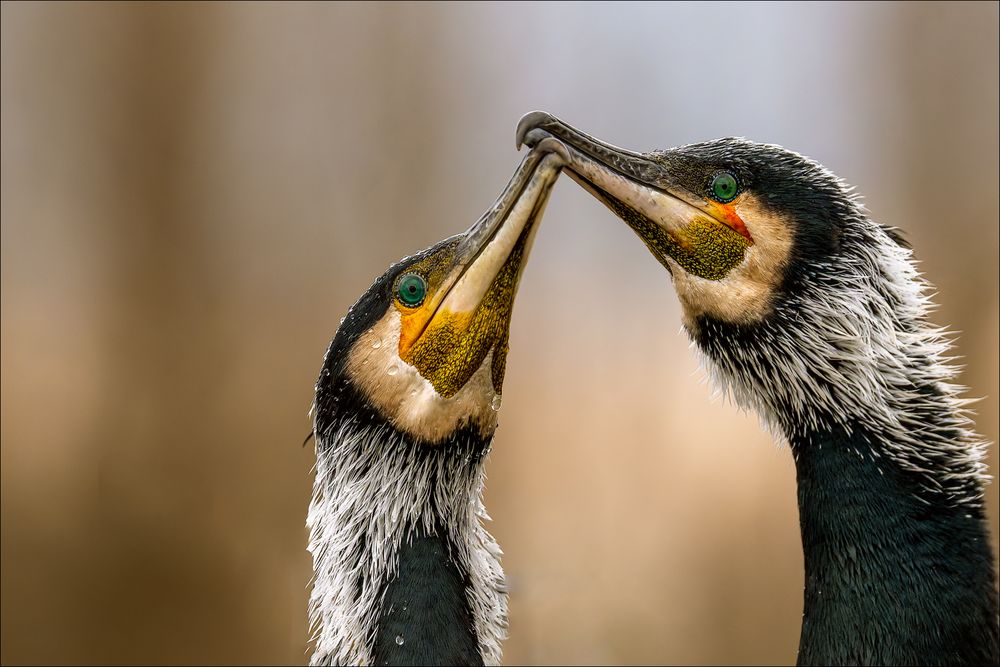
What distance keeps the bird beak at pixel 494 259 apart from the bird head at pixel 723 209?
0.16 ft

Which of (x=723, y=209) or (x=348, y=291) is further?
(x=348, y=291)

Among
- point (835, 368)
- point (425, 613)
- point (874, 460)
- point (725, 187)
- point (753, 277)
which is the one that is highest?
point (725, 187)

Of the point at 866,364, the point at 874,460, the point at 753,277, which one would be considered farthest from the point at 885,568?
the point at 753,277

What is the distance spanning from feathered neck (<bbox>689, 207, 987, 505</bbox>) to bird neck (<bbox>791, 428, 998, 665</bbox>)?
0.02m

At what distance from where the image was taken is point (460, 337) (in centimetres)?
126

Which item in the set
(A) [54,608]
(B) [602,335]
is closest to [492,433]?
(B) [602,335]

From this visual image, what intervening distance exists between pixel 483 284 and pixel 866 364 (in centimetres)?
54

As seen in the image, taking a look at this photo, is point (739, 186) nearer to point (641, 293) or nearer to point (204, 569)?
point (641, 293)

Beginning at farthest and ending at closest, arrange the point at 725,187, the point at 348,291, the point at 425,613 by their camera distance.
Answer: the point at 348,291 < the point at 725,187 < the point at 425,613

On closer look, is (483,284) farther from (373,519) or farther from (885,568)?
(885,568)

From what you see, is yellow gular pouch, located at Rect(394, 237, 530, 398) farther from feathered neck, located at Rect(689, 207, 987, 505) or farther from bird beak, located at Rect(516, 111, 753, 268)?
feathered neck, located at Rect(689, 207, 987, 505)

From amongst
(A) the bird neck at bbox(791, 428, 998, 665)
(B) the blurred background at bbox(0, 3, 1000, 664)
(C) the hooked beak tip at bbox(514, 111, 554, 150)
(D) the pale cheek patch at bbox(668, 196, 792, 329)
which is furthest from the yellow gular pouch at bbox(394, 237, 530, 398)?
(B) the blurred background at bbox(0, 3, 1000, 664)

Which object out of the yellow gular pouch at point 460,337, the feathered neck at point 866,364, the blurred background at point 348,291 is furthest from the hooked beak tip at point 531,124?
the blurred background at point 348,291

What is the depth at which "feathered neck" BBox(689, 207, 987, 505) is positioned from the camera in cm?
127
